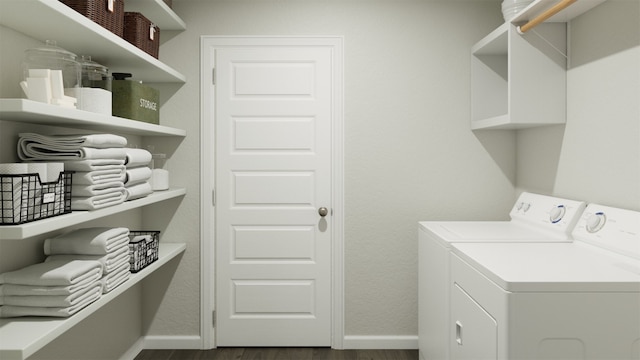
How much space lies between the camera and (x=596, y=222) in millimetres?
2033

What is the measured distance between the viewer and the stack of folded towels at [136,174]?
2.27m

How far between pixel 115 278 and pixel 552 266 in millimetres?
1820

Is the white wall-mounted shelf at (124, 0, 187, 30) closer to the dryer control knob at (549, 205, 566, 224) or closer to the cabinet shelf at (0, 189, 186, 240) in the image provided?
the cabinet shelf at (0, 189, 186, 240)

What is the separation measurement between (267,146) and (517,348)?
2.02m

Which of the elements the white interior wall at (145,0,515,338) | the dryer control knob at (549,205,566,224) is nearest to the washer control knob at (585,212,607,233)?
the dryer control knob at (549,205,566,224)

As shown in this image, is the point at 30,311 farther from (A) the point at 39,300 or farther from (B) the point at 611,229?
(B) the point at 611,229

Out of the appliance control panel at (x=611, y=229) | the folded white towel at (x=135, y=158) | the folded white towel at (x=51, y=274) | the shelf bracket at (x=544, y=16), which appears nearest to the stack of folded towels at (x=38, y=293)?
the folded white towel at (x=51, y=274)

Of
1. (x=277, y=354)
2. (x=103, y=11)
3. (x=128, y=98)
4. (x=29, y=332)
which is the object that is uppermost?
(x=103, y=11)

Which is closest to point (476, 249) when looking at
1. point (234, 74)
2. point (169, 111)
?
point (234, 74)

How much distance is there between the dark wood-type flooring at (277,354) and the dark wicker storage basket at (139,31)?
1.91 m

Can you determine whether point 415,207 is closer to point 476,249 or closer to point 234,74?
point 476,249

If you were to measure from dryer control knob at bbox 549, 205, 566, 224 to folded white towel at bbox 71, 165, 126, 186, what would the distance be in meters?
2.10

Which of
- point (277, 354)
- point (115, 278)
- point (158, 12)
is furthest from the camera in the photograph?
point (277, 354)

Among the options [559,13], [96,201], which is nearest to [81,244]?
[96,201]
